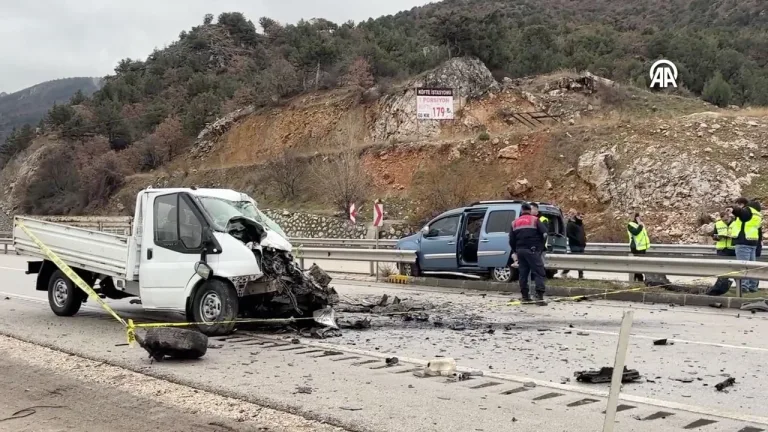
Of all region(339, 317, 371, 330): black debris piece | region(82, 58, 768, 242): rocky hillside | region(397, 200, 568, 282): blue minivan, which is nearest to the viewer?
region(339, 317, 371, 330): black debris piece

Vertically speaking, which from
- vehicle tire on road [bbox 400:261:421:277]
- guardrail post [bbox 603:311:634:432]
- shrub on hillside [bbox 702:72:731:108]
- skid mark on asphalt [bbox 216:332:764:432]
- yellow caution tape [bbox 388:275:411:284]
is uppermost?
shrub on hillside [bbox 702:72:731:108]

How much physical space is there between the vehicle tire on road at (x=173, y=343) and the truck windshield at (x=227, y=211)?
209 centimetres

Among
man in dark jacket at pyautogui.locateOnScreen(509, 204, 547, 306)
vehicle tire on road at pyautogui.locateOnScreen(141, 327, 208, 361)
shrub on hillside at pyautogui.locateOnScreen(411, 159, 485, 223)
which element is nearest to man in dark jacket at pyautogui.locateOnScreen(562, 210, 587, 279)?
man in dark jacket at pyautogui.locateOnScreen(509, 204, 547, 306)

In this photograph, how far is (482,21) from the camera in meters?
46.5

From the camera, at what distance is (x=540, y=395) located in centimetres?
609

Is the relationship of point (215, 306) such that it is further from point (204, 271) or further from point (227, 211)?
point (227, 211)

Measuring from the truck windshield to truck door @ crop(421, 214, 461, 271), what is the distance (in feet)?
22.9

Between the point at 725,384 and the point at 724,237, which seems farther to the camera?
the point at 724,237

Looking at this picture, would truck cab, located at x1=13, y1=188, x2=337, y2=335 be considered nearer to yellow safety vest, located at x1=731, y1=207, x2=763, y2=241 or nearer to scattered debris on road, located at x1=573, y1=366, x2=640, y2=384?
scattered debris on road, located at x1=573, y1=366, x2=640, y2=384

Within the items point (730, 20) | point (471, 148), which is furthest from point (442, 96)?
point (730, 20)

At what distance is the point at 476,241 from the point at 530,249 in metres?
3.79

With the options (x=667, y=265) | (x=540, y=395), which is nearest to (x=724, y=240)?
(x=667, y=265)

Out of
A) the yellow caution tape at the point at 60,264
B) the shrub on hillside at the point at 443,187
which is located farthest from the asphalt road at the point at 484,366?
the shrub on hillside at the point at 443,187

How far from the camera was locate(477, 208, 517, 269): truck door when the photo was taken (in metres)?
15.6
